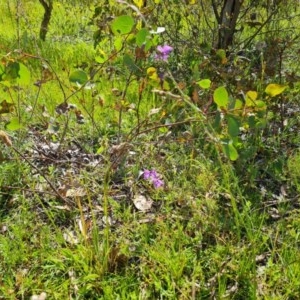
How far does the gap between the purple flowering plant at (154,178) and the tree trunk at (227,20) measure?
1623 millimetres

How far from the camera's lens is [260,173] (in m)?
2.07

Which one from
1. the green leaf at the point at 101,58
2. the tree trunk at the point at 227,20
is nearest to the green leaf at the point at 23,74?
the green leaf at the point at 101,58

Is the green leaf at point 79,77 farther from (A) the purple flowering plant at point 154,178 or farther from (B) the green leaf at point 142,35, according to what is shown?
(A) the purple flowering plant at point 154,178

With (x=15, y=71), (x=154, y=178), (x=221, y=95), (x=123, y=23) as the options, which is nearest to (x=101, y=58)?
(x=15, y=71)

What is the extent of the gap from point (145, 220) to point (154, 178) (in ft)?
0.60

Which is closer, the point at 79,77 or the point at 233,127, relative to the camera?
the point at 233,127

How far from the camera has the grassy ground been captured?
147 cm

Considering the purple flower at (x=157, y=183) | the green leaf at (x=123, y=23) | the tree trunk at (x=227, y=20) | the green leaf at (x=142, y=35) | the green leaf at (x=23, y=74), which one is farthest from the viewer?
the tree trunk at (x=227, y=20)

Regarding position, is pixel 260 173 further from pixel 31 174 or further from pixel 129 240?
pixel 31 174

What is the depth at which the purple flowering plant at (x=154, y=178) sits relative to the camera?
1.80 m

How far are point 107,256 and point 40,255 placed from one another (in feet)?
0.85

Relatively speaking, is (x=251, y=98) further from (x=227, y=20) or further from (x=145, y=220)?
(x=227, y=20)

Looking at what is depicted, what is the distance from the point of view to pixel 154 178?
5.97 feet

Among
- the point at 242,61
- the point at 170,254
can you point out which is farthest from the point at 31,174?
the point at 242,61
